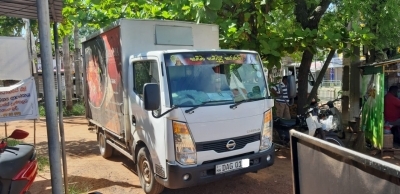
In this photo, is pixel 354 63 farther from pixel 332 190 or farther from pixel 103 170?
pixel 332 190

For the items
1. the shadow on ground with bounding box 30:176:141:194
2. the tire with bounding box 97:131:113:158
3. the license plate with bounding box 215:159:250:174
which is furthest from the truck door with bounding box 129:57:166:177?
the tire with bounding box 97:131:113:158

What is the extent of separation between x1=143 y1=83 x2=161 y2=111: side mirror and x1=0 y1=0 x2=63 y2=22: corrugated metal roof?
1.50 m

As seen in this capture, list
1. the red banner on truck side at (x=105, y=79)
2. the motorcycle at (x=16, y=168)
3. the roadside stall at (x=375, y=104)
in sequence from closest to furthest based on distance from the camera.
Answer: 1. the motorcycle at (x=16, y=168)
2. the red banner on truck side at (x=105, y=79)
3. the roadside stall at (x=375, y=104)

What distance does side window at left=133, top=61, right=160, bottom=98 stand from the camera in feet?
14.7

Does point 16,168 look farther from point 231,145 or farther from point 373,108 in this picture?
point 373,108

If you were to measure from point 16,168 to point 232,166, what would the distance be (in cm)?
258

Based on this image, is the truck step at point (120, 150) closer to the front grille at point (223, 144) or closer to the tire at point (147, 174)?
the tire at point (147, 174)

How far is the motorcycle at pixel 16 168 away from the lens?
3.35 metres

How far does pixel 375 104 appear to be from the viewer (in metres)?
7.30

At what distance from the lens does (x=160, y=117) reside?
4156mm

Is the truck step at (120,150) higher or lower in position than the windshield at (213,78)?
lower

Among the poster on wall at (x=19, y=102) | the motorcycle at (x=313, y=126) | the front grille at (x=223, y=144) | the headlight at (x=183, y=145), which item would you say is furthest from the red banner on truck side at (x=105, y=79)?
the motorcycle at (x=313, y=126)

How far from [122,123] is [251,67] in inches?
90.5

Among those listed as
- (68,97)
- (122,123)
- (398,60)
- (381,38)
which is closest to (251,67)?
(122,123)
